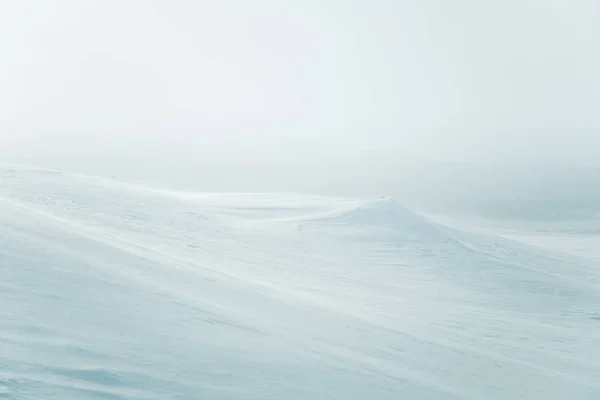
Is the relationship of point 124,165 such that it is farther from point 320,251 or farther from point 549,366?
point 549,366

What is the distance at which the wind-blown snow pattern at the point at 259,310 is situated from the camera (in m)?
3.69

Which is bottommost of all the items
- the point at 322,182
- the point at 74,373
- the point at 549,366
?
the point at 549,366

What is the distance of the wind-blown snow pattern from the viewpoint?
3.69m

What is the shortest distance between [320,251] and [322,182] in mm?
30064

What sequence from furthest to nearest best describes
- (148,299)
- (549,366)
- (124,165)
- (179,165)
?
1. (179,165)
2. (124,165)
3. (549,366)
4. (148,299)

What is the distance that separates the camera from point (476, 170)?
2105 inches

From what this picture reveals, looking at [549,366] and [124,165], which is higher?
[124,165]

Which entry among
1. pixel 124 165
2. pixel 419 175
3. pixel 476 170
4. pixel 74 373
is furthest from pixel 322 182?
pixel 74 373

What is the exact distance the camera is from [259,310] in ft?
18.2

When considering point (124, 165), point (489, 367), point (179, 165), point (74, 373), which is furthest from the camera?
point (179, 165)

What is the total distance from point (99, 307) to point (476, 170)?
52355 mm

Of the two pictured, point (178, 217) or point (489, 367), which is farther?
point (178, 217)

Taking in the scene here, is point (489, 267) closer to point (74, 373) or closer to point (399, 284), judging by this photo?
point (399, 284)

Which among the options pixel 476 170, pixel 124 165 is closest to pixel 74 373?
pixel 124 165
